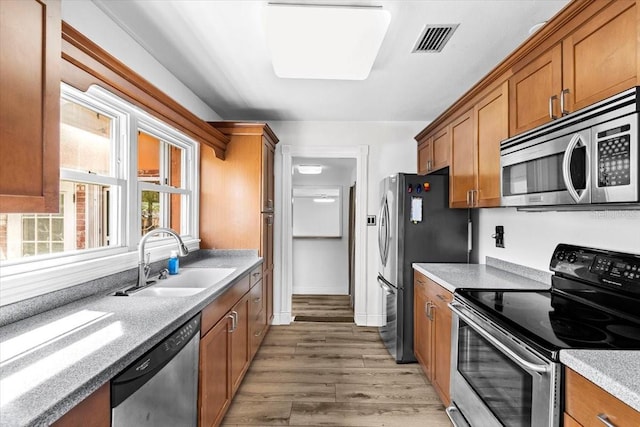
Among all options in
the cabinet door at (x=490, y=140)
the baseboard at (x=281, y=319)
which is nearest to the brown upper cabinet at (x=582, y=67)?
the cabinet door at (x=490, y=140)

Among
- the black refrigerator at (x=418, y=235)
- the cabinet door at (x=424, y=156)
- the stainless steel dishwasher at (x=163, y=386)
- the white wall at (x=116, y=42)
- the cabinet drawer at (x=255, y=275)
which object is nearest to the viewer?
the stainless steel dishwasher at (x=163, y=386)

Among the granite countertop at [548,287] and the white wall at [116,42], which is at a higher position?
the white wall at [116,42]

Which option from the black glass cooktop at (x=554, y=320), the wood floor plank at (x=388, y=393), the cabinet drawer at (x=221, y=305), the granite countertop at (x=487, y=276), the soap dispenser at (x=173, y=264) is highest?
the soap dispenser at (x=173, y=264)

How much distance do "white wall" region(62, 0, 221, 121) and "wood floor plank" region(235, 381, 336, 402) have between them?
7.77 ft

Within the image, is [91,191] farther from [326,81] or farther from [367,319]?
[367,319]

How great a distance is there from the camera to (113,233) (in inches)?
81.6

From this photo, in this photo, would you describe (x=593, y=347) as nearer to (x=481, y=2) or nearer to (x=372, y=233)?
(x=481, y=2)

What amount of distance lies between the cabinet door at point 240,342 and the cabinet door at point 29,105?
1443 millimetres

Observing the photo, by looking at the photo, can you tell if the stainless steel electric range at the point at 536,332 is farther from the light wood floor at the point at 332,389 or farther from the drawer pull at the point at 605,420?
the light wood floor at the point at 332,389

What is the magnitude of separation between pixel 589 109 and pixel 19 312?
2.40m

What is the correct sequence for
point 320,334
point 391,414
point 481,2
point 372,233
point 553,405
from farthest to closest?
point 372,233 → point 320,334 → point 391,414 → point 481,2 → point 553,405

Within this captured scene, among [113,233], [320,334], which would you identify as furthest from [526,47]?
[320,334]

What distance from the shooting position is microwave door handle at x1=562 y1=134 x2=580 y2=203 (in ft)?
4.33

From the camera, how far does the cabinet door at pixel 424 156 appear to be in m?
3.37
